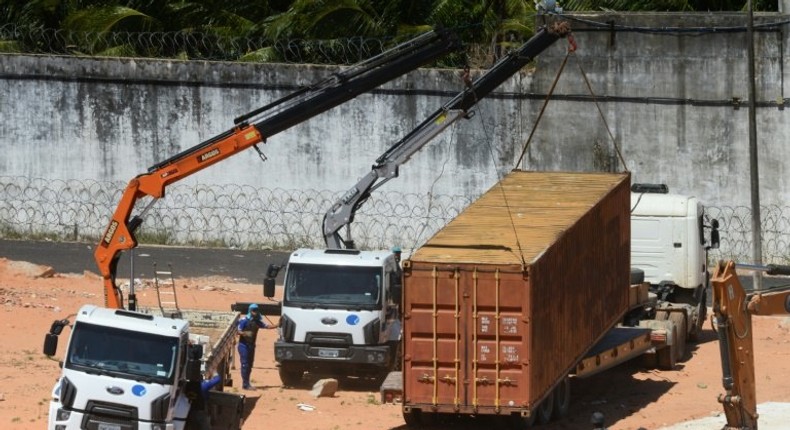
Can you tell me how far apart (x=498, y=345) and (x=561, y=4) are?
22.8 meters

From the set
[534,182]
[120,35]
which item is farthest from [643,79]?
[120,35]

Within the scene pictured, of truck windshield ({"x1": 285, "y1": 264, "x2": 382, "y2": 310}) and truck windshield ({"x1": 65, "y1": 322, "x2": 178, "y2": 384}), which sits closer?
truck windshield ({"x1": 65, "y1": 322, "x2": 178, "y2": 384})

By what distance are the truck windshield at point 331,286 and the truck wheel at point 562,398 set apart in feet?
12.0

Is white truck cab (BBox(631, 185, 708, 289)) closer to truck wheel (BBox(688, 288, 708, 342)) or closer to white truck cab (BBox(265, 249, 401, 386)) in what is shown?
truck wheel (BBox(688, 288, 708, 342))

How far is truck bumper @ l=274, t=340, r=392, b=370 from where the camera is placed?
24.0 m

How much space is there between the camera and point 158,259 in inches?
1415

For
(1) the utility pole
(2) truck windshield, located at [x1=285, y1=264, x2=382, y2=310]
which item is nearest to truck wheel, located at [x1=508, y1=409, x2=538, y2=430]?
(2) truck windshield, located at [x1=285, y1=264, x2=382, y2=310]

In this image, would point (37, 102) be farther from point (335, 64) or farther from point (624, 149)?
point (624, 149)

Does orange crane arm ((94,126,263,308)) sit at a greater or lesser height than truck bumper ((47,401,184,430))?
greater

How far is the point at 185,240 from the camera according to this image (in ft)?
124

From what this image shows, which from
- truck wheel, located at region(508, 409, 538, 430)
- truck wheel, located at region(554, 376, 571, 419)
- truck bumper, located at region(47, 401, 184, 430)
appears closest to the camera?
truck bumper, located at region(47, 401, 184, 430)

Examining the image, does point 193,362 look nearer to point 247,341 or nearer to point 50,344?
point 50,344

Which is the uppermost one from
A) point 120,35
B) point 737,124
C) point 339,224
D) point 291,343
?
point 120,35

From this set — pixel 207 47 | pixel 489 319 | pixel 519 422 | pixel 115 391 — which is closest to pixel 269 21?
pixel 207 47
